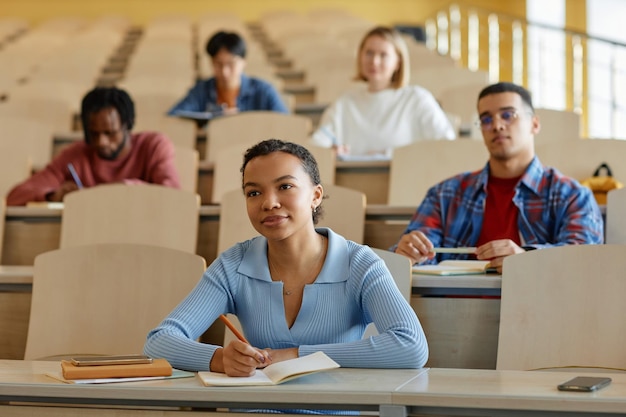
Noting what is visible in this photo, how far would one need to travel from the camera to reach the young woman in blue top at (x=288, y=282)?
1.91m

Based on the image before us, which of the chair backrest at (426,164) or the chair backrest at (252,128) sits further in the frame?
the chair backrest at (252,128)

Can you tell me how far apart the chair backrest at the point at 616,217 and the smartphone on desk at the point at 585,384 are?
1.26 m

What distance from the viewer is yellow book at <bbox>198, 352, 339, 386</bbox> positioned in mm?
1607

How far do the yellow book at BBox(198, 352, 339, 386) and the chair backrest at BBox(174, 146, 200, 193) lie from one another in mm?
2274

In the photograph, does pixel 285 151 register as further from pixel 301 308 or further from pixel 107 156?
pixel 107 156

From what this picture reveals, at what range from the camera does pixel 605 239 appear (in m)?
2.86

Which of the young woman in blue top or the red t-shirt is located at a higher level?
the red t-shirt

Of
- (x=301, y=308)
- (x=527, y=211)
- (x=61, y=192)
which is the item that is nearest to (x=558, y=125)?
(x=527, y=211)

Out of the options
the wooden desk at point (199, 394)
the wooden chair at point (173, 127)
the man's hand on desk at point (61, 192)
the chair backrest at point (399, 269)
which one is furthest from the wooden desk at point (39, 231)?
the wooden desk at point (199, 394)

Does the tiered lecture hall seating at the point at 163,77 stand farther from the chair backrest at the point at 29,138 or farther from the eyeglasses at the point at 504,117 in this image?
the eyeglasses at the point at 504,117

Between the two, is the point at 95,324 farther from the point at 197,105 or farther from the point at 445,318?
the point at 197,105

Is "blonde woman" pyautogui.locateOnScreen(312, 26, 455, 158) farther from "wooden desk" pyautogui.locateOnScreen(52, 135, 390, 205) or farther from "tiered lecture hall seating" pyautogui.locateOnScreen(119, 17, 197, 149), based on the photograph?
"tiered lecture hall seating" pyautogui.locateOnScreen(119, 17, 197, 149)

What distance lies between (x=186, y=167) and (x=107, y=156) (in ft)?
1.07

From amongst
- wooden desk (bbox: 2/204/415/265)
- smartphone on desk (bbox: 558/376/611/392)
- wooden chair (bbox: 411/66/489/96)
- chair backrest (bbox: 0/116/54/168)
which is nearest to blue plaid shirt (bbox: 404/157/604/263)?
wooden desk (bbox: 2/204/415/265)
